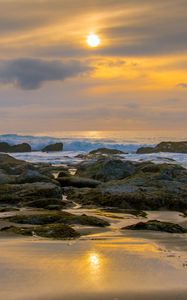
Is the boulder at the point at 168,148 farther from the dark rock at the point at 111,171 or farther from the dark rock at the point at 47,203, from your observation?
the dark rock at the point at 47,203

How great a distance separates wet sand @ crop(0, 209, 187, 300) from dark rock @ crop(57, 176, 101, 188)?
8.28 m

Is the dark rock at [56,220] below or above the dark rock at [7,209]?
above

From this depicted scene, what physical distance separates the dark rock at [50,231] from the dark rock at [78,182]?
8066 mm

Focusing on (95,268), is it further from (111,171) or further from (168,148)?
(168,148)

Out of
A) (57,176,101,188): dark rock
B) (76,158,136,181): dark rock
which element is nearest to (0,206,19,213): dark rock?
(57,176,101,188): dark rock

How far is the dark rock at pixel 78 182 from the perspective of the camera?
16016 millimetres

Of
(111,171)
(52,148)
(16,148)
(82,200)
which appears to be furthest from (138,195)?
(16,148)

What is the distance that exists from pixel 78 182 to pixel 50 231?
8.59m

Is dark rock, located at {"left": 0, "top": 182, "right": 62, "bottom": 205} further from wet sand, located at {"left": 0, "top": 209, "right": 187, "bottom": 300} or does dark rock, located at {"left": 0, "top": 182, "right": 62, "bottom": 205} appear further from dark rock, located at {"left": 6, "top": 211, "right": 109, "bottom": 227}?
wet sand, located at {"left": 0, "top": 209, "right": 187, "bottom": 300}

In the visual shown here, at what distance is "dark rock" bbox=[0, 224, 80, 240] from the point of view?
751 centimetres

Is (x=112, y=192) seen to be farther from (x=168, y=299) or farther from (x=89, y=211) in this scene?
(x=168, y=299)

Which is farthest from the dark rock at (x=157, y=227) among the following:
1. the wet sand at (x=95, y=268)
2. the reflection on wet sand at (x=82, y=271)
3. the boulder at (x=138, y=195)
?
the boulder at (x=138, y=195)

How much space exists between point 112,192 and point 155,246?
5.81 m

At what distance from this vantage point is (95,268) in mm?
5320
